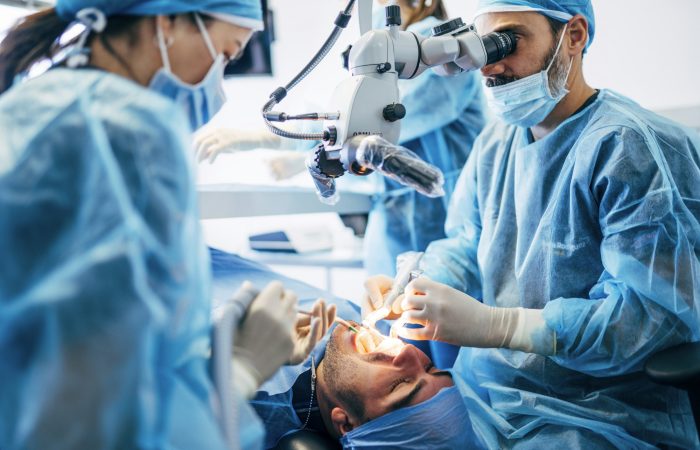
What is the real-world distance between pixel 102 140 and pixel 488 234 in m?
1.14

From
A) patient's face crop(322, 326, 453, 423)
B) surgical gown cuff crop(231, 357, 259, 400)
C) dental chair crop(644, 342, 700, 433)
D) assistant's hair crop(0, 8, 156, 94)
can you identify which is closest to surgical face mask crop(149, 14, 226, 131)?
assistant's hair crop(0, 8, 156, 94)

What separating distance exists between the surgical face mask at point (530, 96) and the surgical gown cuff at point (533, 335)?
0.50 meters

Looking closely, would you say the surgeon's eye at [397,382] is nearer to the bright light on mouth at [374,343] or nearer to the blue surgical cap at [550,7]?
the bright light on mouth at [374,343]

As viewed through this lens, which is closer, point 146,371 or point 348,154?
point 146,371

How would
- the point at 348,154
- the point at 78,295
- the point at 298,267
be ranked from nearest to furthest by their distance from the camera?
the point at 78,295 → the point at 348,154 → the point at 298,267

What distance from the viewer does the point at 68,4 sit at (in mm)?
834

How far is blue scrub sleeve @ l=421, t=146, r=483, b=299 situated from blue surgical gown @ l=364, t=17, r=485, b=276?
0.96 ft

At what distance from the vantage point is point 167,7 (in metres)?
0.82

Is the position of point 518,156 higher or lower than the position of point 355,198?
higher

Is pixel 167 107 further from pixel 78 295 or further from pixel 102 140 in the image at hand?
pixel 78 295

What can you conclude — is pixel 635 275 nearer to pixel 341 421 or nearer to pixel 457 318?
pixel 457 318

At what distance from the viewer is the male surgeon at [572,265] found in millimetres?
1167

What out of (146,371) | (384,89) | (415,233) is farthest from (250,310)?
(415,233)

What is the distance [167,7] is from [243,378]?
567 mm
